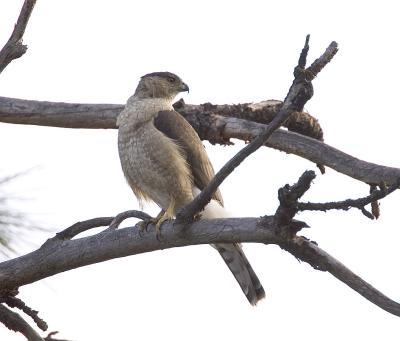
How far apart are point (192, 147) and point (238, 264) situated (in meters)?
0.76

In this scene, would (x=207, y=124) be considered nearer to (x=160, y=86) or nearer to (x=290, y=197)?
(x=160, y=86)

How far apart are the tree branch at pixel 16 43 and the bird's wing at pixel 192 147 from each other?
Result: 45.2 inches

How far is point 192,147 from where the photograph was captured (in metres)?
5.58

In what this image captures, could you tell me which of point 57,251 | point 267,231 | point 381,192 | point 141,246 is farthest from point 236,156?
point 57,251

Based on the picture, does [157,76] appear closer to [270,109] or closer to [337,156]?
[270,109]

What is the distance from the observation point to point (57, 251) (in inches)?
177

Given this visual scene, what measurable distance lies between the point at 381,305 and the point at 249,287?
65.3 inches

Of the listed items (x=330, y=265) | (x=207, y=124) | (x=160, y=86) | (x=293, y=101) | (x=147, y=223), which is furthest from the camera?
(x=160, y=86)

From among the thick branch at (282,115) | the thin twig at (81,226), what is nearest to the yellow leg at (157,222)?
the thin twig at (81,226)

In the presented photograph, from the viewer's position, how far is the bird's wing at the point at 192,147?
5535 mm

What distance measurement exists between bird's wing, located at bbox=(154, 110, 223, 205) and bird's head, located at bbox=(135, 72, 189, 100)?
31.5 inches

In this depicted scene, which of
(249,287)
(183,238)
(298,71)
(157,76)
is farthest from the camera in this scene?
(157,76)

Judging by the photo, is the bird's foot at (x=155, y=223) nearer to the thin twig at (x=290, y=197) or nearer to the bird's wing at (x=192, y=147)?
the bird's wing at (x=192, y=147)

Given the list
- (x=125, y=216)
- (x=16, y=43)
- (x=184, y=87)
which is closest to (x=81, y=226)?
(x=125, y=216)
